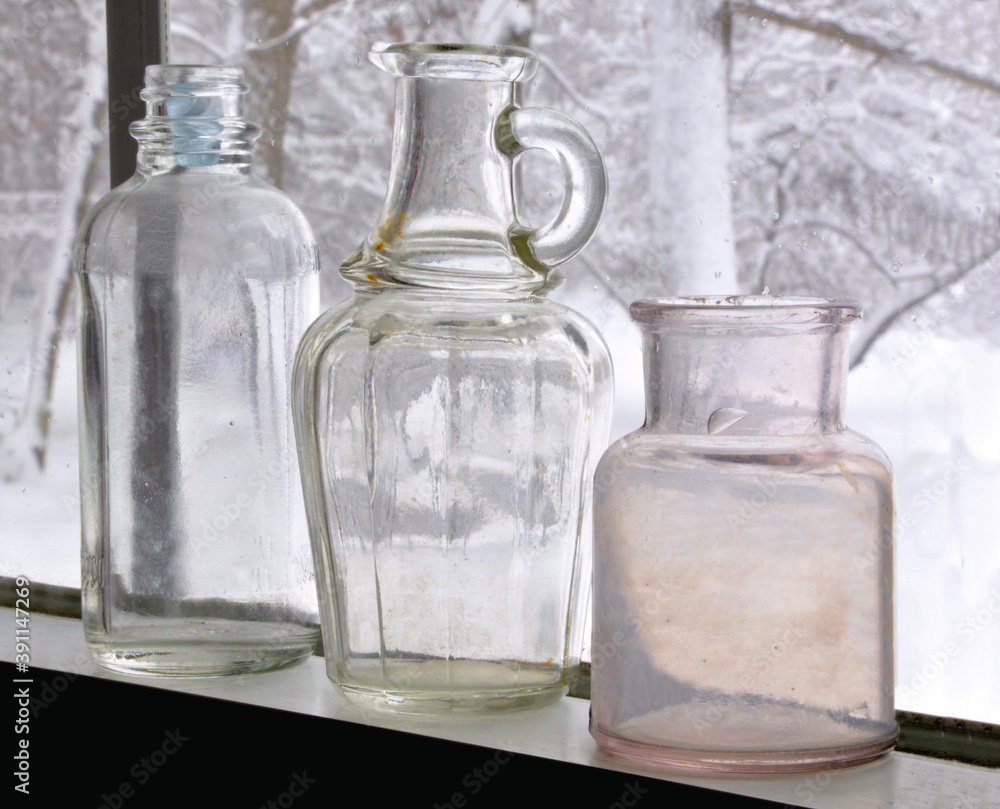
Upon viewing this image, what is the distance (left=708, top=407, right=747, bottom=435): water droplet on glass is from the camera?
1.98 ft

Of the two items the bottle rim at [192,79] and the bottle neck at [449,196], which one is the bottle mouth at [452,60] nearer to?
the bottle neck at [449,196]

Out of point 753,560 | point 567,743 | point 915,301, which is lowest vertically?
point 567,743

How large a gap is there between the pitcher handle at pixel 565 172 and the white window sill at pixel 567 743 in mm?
261

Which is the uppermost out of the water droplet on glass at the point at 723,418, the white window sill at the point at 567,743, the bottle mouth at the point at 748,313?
the bottle mouth at the point at 748,313

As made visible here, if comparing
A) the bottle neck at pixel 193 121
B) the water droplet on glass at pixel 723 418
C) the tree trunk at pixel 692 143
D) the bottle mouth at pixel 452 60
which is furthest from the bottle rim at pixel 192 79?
the water droplet on glass at pixel 723 418

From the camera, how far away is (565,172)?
0.69 meters

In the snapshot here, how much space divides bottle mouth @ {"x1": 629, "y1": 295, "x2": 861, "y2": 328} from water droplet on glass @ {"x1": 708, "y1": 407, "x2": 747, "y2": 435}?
0.04 metres

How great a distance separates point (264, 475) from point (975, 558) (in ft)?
1.43

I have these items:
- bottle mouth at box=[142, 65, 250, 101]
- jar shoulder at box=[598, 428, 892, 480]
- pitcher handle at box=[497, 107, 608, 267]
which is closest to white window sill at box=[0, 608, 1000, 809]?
jar shoulder at box=[598, 428, 892, 480]

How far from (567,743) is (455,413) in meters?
0.19

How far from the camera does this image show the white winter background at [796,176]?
708 millimetres

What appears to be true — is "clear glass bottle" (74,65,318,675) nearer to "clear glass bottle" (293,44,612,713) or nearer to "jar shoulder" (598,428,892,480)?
"clear glass bottle" (293,44,612,713)

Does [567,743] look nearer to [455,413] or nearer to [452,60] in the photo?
[455,413]

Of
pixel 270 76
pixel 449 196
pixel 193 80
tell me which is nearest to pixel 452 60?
pixel 449 196
